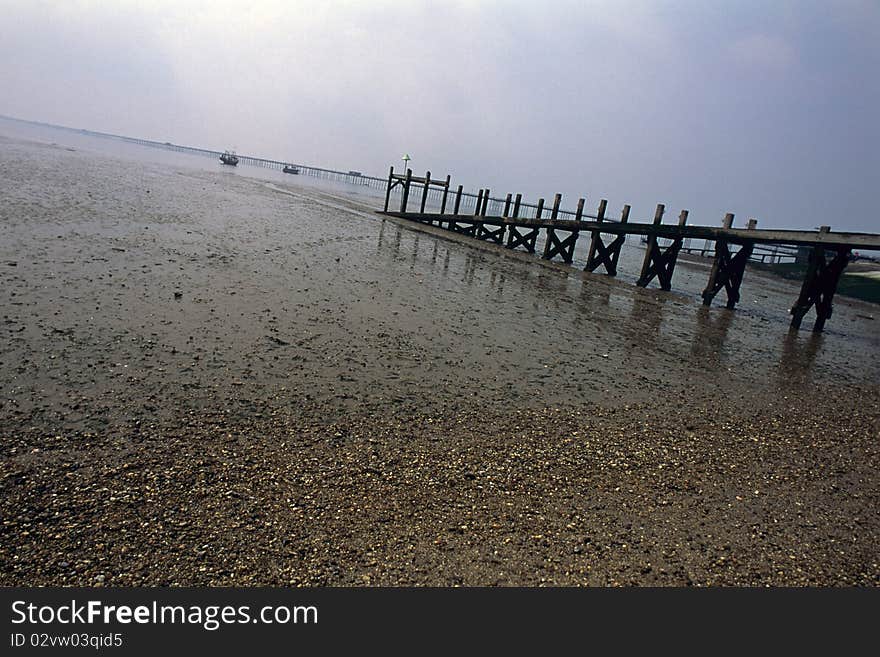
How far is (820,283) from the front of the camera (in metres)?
13.8

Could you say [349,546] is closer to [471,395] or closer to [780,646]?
[780,646]

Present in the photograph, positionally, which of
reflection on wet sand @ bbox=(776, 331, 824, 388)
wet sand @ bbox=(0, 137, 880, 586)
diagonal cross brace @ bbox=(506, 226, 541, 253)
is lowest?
wet sand @ bbox=(0, 137, 880, 586)

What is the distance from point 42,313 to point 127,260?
345 cm

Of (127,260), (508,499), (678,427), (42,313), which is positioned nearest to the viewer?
(508,499)

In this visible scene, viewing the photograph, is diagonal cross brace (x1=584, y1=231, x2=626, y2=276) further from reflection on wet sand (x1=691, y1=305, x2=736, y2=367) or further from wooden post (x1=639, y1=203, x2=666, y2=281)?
reflection on wet sand (x1=691, y1=305, x2=736, y2=367)

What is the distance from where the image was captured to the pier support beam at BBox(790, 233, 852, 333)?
13.4 metres

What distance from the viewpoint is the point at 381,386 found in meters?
5.66

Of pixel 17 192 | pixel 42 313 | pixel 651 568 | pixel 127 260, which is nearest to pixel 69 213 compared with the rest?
pixel 17 192

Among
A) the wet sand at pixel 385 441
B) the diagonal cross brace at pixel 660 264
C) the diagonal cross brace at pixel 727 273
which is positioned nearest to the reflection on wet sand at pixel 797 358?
the wet sand at pixel 385 441

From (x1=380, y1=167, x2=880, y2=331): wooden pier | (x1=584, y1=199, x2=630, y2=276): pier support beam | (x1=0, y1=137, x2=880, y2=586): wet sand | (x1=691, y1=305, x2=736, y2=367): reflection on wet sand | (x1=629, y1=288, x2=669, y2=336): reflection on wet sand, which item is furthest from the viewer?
(x1=584, y1=199, x2=630, y2=276): pier support beam

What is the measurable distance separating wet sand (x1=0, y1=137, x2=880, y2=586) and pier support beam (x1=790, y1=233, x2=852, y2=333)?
3923mm

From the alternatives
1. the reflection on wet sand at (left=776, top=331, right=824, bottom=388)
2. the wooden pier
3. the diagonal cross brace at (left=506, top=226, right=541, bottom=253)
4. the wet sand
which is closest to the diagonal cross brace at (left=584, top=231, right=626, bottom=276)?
the wooden pier

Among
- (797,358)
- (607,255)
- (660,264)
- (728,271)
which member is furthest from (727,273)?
(797,358)

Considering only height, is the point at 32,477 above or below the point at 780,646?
below
